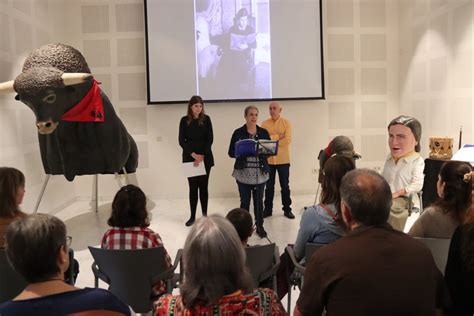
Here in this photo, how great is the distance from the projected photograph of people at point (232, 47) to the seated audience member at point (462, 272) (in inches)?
224

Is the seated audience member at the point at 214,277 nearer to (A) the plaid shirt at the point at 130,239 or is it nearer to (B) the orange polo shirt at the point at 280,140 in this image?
(A) the plaid shirt at the point at 130,239

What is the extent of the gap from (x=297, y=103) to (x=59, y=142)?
401 cm

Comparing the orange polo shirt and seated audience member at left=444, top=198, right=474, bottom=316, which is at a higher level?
the orange polo shirt

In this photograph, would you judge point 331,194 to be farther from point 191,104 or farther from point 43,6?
point 43,6

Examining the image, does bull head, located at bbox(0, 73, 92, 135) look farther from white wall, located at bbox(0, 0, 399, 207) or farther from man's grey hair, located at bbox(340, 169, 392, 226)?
white wall, located at bbox(0, 0, 399, 207)

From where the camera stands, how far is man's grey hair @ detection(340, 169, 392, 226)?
1707 millimetres

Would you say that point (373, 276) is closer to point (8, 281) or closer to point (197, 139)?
point (8, 281)

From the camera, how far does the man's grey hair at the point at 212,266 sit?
1.46 m

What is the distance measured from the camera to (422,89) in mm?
6691

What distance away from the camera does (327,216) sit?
2.53 metres

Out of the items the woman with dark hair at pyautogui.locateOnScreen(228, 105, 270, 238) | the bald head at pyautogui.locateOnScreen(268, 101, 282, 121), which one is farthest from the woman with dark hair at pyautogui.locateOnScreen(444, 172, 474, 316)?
the bald head at pyautogui.locateOnScreen(268, 101, 282, 121)

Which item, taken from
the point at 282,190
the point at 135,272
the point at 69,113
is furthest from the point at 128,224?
the point at 282,190

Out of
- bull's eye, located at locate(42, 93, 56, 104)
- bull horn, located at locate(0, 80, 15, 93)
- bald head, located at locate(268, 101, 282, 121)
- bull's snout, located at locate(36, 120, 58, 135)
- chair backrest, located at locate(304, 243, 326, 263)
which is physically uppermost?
bull horn, located at locate(0, 80, 15, 93)

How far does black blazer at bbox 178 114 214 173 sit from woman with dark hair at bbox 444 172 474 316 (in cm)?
389
